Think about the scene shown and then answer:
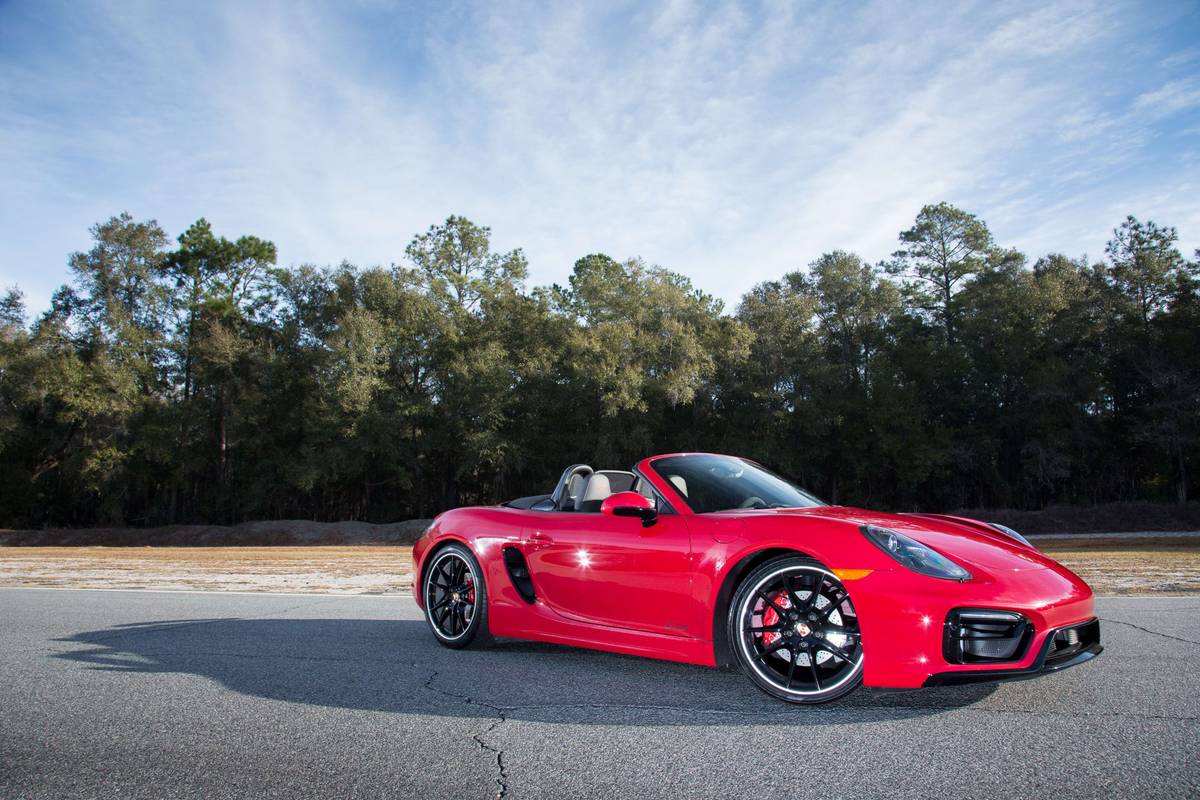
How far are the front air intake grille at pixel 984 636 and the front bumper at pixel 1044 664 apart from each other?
0.06 metres

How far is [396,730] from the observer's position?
3531 mm

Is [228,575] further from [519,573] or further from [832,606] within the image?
[832,606]

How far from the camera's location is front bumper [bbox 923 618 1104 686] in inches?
133

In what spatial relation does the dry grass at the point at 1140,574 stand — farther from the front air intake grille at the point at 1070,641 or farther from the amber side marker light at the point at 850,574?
the amber side marker light at the point at 850,574

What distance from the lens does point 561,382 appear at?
44.1 metres

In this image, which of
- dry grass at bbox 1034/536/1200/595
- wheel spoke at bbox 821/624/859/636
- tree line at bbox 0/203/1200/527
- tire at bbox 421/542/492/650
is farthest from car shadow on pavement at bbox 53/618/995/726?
tree line at bbox 0/203/1200/527

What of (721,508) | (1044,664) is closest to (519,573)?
(721,508)

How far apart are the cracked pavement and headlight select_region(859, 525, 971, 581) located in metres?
0.63

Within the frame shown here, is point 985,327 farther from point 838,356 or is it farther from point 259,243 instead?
point 259,243

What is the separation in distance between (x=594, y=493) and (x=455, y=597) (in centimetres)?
136

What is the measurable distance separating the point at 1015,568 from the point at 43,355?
4928cm

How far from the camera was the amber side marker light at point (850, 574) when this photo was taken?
366 centimetres

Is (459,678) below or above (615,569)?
below

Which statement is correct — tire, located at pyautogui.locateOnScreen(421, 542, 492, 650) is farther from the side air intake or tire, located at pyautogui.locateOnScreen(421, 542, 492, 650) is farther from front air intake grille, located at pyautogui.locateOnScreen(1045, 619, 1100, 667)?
front air intake grille, located at pyautogui.locateOnScreen(1045, 619, 1100, 667)
